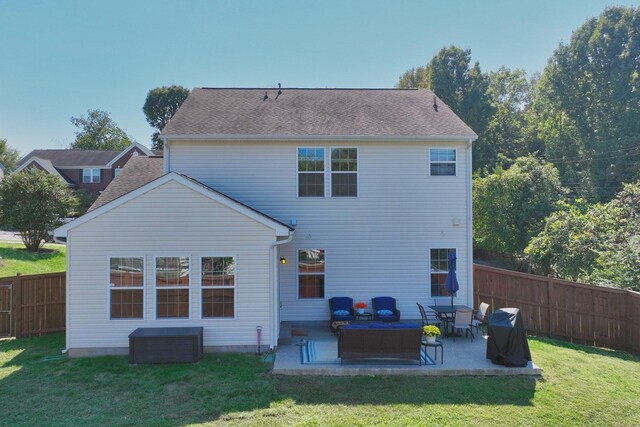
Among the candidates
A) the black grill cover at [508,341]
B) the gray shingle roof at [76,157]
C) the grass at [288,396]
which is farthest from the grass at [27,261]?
the black grill cover at [508,341]

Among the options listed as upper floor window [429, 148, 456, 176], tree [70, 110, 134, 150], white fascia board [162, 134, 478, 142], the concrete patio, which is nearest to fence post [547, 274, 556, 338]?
the concrete patio

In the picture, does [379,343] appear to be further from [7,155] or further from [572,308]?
[7,155]

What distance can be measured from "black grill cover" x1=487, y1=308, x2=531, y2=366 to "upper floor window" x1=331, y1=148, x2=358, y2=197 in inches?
216

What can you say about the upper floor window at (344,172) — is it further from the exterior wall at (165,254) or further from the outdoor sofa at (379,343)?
the outdoor sofa at (379,343)

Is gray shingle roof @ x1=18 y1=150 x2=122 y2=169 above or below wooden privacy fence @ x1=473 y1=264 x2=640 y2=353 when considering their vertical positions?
above

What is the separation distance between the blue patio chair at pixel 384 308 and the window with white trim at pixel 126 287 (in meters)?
6.50

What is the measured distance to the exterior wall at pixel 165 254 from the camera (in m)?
9.20

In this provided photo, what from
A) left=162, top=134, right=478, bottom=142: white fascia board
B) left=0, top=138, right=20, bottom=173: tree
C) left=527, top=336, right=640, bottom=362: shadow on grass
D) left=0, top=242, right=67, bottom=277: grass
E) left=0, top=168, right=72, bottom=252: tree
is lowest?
left=527, top=336, right=640, bottom=362: shadow on grass

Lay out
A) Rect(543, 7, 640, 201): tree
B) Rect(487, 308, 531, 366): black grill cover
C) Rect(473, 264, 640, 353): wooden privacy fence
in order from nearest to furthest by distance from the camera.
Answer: Rect(487, 308, 531, 366): black grill cover
Rect(473, 264, 640, 353): wooden privacy fence
Rect(543, 7, 640, 201): tree

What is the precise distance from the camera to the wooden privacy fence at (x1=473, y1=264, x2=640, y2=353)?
10.1 meters

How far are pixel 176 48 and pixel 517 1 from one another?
15.1 metres

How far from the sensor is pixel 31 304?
11.1 metres

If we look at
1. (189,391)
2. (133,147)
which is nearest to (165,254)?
(189,391)

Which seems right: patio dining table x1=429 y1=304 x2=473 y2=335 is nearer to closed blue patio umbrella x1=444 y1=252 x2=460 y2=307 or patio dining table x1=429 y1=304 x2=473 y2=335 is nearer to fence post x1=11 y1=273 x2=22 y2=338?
closed blue patio umbrella x1=444 y1=252 x2=460 y2=307
